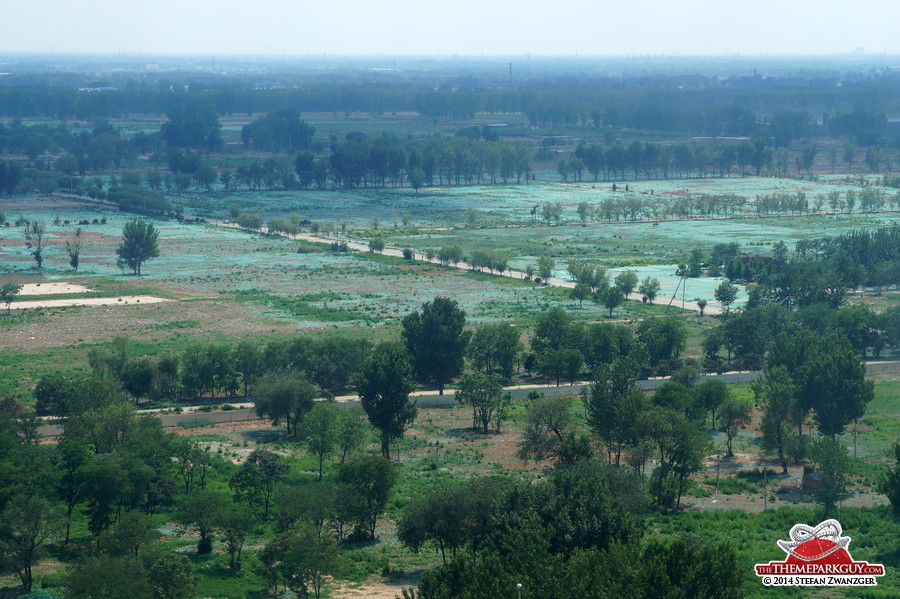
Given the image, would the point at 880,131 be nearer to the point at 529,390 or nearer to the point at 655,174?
the point at 655,174

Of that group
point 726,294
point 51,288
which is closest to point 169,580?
point 726,294

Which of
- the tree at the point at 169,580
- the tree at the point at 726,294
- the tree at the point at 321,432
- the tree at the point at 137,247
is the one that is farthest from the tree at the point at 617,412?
the tree at the point at 137,247

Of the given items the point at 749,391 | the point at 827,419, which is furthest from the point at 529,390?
the point at 827,419

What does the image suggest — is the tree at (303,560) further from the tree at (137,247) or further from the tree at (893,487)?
the tree at (137,247)

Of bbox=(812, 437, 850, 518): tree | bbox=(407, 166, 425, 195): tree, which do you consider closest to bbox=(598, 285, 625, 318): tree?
bbox=(812, 437, 850, 518): tree

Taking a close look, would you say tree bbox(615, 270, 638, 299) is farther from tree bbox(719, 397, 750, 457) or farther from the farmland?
tree bbox(719, 397, 750, 457)
